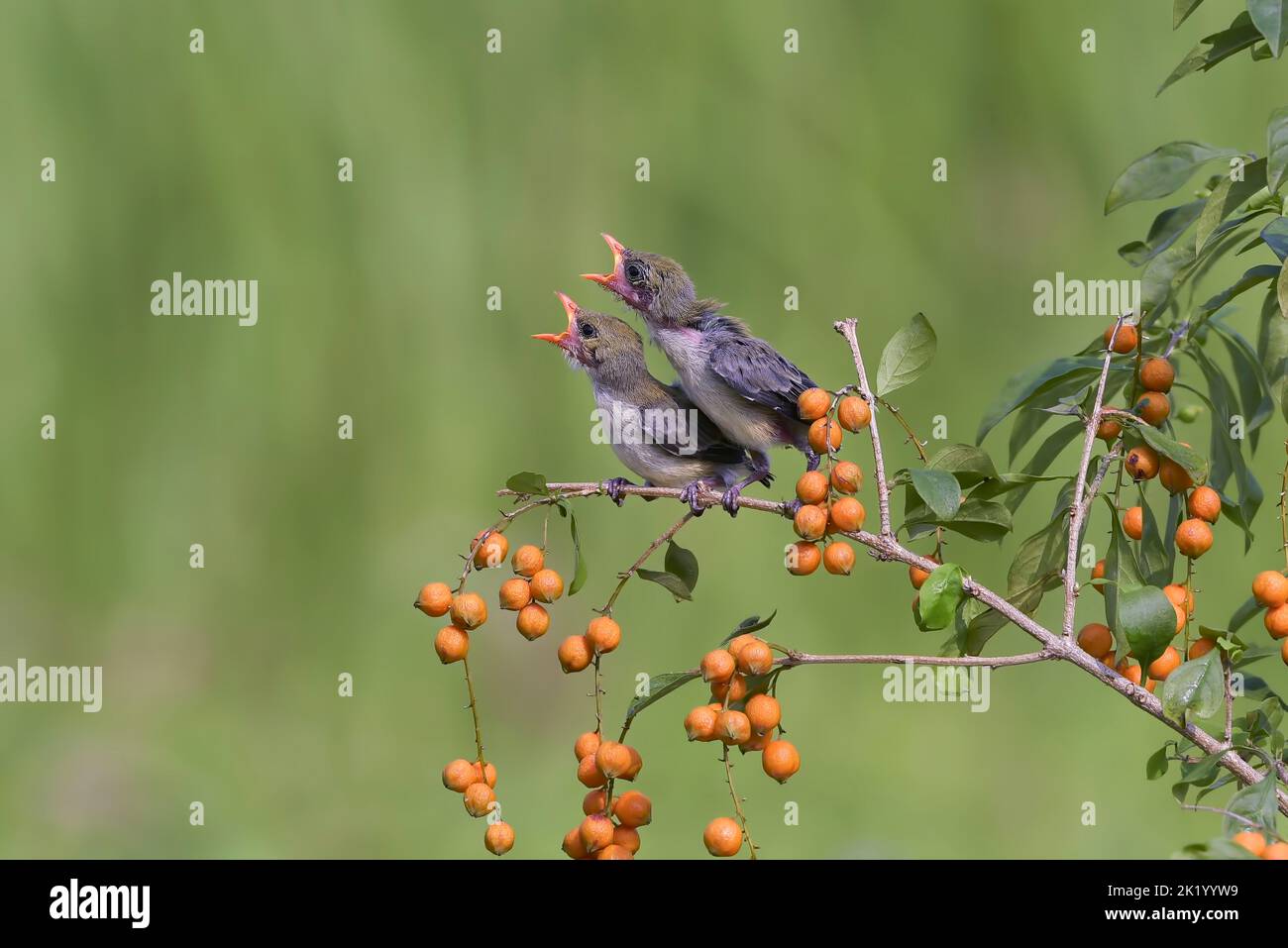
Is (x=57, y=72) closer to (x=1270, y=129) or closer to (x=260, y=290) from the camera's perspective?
(x=260, y=290)

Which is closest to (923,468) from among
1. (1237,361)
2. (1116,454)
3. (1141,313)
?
(1116,454)

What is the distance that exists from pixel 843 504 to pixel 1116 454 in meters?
0.24

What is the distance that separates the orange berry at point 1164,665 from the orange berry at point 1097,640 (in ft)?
0.13

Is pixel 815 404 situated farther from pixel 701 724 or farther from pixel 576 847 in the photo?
pixel 576 847

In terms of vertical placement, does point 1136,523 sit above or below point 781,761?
above

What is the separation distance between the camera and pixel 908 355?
109cm

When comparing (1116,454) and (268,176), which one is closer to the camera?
(1116,454)

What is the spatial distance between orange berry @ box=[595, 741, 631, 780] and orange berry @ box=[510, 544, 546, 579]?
180 mm

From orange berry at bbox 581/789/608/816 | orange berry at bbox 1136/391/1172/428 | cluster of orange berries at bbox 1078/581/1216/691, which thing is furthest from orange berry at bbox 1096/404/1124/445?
orange berry at bbox 581/789/608/816

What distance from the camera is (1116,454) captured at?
1062 mm

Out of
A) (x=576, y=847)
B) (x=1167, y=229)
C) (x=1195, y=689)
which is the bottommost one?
(x=576, y=847)

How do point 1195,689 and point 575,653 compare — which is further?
point 575,653

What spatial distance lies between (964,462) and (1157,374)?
21cm

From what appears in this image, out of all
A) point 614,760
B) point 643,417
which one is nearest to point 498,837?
point 614,760
